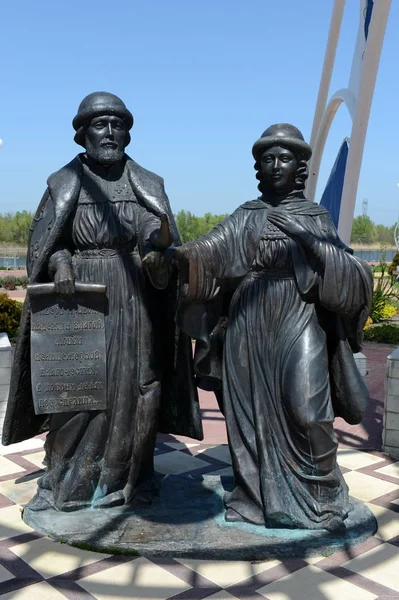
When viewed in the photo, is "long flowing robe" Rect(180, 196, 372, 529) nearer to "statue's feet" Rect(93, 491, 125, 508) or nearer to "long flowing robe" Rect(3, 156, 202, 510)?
"long flowing robe" Rect(3, 156, 202, 510)

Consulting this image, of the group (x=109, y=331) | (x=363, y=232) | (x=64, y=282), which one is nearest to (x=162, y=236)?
(x=64, y=282)

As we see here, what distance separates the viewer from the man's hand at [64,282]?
11.8 ft

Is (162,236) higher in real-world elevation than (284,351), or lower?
higher

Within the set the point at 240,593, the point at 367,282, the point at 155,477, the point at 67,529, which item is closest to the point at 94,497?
the point at 67,529

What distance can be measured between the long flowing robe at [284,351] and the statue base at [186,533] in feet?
0.35

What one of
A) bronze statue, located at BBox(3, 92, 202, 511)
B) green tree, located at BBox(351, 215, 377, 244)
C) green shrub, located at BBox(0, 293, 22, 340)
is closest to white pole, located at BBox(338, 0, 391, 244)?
green shrub, located at BBox(0, 293, 22, 340)

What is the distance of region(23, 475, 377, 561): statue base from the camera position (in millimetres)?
3330

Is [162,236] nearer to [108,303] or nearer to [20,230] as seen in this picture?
[108,303]

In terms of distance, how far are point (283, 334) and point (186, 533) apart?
1.23 metres

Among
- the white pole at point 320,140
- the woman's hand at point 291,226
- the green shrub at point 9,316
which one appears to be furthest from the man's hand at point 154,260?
the white pole at point 320,140

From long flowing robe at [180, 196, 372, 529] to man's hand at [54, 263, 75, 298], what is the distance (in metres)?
0.66

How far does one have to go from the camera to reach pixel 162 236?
3.31 m

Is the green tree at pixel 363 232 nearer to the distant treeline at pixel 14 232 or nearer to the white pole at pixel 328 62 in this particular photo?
the distant treeline at pixel 14 232

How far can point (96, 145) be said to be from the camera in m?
3.73
